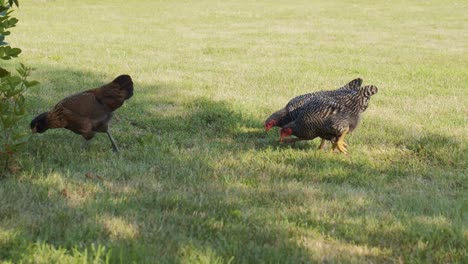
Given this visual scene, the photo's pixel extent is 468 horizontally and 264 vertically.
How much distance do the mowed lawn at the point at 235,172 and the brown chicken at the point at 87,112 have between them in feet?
0.71

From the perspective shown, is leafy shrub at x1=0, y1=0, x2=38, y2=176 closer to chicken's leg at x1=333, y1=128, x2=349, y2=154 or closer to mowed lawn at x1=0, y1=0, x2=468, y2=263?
mowed lawn at x1=0, y1=0, x2=468, y2=263

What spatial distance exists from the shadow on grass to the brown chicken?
8.3 inches

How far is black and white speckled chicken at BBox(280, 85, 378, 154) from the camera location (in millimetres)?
5965

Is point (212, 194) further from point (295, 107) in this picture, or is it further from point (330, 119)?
point (295, 107)

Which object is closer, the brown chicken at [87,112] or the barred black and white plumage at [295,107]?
the brown chicken at [87,112]

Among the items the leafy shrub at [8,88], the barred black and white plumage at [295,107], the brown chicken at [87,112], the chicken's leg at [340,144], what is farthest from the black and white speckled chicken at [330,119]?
the leafy shrub at [8,88]

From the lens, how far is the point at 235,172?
16.8 ft

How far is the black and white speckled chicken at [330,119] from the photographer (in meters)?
5.96

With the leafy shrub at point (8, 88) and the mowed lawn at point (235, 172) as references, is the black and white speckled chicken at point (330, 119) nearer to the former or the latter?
the mowed lawn at point (235, 172)

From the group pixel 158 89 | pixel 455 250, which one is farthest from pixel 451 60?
pixel 455 250

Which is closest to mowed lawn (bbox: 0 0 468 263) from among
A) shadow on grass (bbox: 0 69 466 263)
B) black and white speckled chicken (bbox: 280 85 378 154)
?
shadow on grass (bbox: 0 69 466 263)

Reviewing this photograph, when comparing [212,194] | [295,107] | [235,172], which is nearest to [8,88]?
[212,194]

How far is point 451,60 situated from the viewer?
13484 millimetres

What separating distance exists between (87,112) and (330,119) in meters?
2.59
